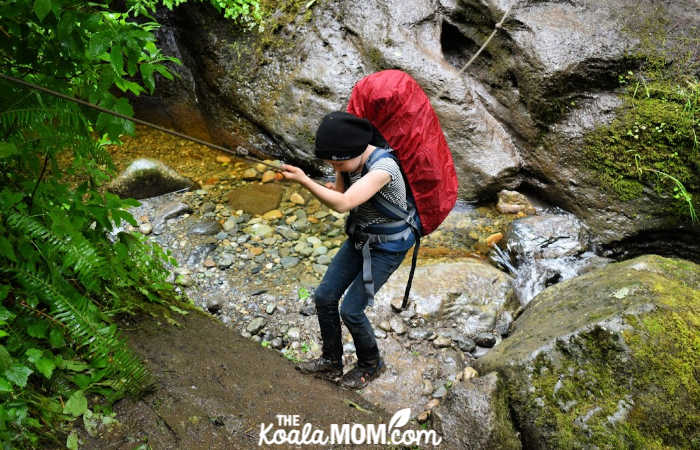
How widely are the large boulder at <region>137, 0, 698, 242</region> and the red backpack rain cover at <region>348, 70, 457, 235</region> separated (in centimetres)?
405

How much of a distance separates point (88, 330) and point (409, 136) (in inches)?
88.6

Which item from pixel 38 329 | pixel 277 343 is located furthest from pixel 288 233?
pixel 38 329

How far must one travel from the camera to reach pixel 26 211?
2434 mm

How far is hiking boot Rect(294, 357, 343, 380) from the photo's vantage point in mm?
4098

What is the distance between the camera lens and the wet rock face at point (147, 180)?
671 cm

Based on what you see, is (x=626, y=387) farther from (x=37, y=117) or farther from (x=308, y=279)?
(x=37, y=117)

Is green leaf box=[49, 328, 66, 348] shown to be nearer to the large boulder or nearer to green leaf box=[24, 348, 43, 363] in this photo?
green leaf box=[24, 348, 43, 363]

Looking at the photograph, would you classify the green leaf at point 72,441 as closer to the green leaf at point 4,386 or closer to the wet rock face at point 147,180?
the green leaf at point 4,386

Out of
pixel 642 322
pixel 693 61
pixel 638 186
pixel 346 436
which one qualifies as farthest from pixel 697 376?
pixel 693 61

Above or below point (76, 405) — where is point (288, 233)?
below

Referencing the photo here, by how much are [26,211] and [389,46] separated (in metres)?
6.00

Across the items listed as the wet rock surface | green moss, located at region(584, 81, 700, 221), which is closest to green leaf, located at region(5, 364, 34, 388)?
the wet rock surface

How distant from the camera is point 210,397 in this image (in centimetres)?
292

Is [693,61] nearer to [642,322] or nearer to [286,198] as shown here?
[642,322]
